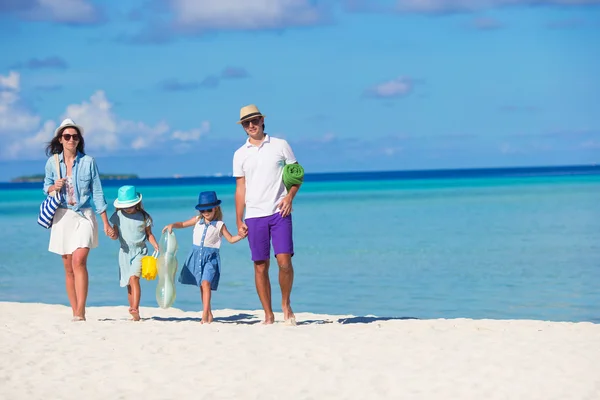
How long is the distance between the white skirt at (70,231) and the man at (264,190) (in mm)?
1407

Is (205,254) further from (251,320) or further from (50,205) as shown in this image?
(50,205)

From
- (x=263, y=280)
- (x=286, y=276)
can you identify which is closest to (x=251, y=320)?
(x=263, y=280)

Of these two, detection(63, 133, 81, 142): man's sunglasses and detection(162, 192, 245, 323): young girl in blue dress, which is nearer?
detection(63, 133, 81, 142): man's sunglasses

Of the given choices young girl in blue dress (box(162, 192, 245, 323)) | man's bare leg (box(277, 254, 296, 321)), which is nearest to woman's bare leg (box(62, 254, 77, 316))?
young girl in blue dress (box(162, 192, 245, 323))

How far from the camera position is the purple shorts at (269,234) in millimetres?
8250

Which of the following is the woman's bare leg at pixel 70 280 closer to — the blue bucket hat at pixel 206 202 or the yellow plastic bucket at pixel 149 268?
the yellow plastic bucket at pixel 149 268

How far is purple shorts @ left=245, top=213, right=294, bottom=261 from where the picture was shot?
825 centimetres

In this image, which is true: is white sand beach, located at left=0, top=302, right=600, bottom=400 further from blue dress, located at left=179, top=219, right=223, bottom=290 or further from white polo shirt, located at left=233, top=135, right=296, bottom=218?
white polo shirt, located at left=233, top=135, right=296, bottom=218

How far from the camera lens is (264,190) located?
827 cm

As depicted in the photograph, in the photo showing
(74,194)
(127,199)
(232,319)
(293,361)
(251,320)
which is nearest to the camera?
(293,361)

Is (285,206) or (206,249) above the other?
(285,206)

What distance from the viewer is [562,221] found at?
2655 centimetres

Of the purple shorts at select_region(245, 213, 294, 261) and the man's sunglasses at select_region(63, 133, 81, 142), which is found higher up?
the man's sunglasses at select_region(63, 133, 81, 142)

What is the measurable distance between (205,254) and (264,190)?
1.10m
